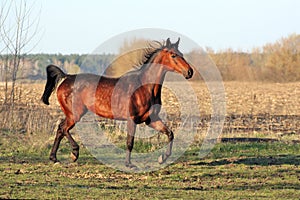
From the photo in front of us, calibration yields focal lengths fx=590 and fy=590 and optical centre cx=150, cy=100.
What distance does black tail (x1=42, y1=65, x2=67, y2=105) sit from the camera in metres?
13.0

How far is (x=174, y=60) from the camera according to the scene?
1175cm

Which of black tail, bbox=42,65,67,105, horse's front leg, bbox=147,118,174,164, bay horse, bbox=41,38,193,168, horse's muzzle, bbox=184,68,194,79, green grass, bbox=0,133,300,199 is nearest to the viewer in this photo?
green grass, bbox=0,133,300,199

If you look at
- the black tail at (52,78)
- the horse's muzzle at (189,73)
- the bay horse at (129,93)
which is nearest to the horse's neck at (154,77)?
the bay horse at (129,93)

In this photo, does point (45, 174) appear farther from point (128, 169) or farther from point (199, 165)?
point (199, 165)

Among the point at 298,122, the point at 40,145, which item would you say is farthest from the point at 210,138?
the point at 298,122

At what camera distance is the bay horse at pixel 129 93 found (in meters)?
11.8

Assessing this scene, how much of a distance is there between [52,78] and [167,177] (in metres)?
3.92

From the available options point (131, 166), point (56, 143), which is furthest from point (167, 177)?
point (56, 143)

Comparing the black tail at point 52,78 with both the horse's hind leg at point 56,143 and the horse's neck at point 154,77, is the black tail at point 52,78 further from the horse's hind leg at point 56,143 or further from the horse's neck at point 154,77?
the horse's neck at point 154,77

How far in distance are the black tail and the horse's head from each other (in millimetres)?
2435

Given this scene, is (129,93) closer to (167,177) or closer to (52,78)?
(167,177)

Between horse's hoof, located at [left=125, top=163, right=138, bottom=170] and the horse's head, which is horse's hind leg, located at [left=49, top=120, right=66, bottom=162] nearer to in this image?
horse's hoof, located at [left=125, top=163, right=138, bottom=170]

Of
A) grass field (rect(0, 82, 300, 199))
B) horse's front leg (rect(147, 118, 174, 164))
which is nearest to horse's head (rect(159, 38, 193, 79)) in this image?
horse's front leg (rect(147, 118, 174, 164))

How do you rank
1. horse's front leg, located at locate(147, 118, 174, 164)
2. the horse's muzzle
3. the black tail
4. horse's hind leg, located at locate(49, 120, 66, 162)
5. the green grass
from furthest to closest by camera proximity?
the black tail
horse's hind leg, located at locate(49, 120, 66, 162)
horse's front leg, located at locate(147, 118, 174, 164)
the horse's muzzle
the green grass
